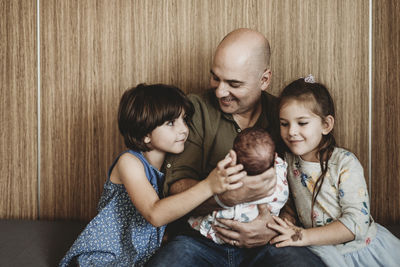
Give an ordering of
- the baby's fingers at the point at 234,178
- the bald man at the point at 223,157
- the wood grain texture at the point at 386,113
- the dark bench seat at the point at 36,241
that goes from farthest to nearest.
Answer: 1. the wood grain texture at the point at 386,113
2. the dark bench seat at the point at 36,241
3. the bald man at the point at 223,157
4. the baby's fingers at the point at 234,178

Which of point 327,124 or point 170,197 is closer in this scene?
point 170,197

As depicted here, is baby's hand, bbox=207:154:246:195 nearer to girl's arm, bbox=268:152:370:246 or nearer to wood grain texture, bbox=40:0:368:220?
girl's arm, bbox=268:152:370:246

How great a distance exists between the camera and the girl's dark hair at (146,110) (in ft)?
4.60

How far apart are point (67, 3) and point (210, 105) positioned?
1.10m

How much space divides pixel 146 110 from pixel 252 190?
57 cm

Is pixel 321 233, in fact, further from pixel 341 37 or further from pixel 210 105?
pixel 341 37

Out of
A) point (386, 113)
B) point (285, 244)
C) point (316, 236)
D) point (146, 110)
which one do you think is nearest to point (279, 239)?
point (285, 244)

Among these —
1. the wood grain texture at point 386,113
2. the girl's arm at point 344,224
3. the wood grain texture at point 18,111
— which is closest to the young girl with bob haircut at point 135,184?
the girl's arm at point 344,224

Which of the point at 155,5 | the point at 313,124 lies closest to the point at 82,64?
the point at 155,5

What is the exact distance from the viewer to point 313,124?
4.36 ft

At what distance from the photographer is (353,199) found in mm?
1260

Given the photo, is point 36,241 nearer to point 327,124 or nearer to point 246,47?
point 246,47

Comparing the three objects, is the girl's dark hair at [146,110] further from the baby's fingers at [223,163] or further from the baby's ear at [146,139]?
the baby's fingers at [223,163]

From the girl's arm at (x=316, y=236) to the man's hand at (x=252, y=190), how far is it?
0.49 ft
